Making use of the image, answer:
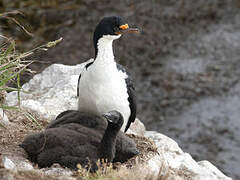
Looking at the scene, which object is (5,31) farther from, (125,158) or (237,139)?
(125,158)

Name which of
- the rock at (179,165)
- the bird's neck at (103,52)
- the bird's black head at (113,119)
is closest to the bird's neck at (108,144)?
the bird's black head at (113,119)

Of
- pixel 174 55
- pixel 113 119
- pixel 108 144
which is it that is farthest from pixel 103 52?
pixel 174 55

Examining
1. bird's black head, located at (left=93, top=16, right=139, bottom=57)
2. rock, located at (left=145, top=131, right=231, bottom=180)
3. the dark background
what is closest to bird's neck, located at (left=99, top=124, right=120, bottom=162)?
rock, located at (left=145, top=131, right=231, bottom=180)

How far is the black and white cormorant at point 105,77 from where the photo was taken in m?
4.63

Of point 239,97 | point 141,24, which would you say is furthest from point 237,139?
point 141,24

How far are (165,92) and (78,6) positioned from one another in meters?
3.57

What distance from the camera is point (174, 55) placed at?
34.1 ft

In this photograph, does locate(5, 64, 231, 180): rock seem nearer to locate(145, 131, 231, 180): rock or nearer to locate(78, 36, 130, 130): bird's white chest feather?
locate(145, 131, 231, 180): rock

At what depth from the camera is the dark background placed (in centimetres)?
864

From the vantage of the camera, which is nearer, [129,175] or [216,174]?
[129,175]

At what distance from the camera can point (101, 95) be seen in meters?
4.67

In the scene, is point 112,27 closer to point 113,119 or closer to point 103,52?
point 103,52

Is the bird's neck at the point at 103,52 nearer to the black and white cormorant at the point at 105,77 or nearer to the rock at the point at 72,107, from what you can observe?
the black and white cormorant at the point at 105,77

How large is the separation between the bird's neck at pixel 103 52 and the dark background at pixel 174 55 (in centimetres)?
391
